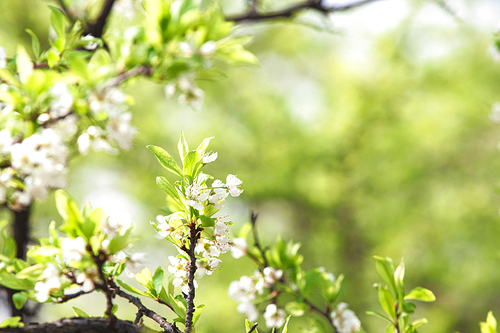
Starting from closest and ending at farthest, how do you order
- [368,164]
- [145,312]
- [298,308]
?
[145,312], [298,308], [368,164]

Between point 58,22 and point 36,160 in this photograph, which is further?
point 58,22

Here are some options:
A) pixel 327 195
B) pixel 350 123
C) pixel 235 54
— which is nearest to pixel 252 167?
pixel 327 195

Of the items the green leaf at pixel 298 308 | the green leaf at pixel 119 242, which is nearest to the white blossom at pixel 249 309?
the green leaf at pixel 298 308

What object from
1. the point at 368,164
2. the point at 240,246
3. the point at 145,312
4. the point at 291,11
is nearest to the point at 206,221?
the point at 145,312

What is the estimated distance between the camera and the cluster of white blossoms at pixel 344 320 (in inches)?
38.9

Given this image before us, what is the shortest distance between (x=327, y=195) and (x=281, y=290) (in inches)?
153

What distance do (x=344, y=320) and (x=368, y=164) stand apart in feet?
13.3

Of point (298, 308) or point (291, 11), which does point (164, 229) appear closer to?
point (298, 308)

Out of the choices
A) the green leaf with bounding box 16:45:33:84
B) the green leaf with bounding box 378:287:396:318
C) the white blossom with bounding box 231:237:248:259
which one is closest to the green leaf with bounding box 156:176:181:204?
the green leaf with bounding box 16:45:33:84

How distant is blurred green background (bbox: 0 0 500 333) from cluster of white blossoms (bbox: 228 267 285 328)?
3.52 m

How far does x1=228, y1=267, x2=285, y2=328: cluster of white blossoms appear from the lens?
3.23 ft

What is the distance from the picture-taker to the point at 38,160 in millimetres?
487

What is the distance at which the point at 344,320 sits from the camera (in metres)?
1.02

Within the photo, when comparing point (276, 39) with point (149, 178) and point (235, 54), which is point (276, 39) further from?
point (235, 54)
